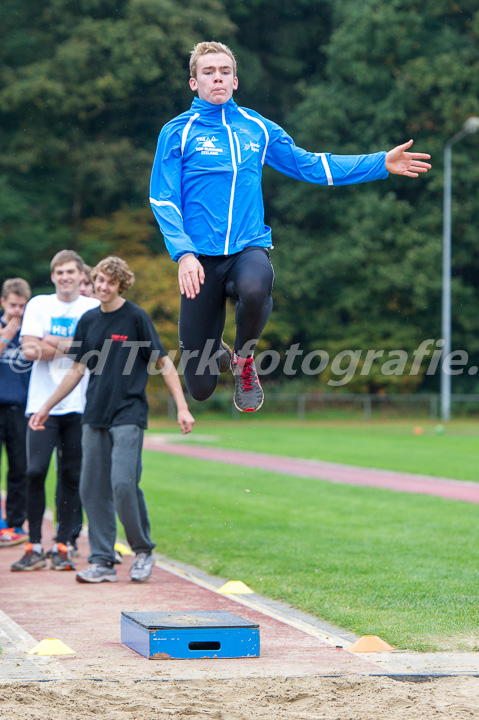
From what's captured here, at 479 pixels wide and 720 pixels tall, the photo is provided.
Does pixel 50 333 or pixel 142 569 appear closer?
pixel 142 569

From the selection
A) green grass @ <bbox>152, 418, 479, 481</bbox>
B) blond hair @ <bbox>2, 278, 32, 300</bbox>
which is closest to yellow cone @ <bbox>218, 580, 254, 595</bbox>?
blond hair @ <bbox>2, 278, 32, 300</bbox>

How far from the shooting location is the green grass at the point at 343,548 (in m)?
7.00

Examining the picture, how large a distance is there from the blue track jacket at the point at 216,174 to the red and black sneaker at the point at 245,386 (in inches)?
32.1

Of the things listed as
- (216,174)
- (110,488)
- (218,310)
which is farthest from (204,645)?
(110,488)

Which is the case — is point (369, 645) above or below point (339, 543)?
above

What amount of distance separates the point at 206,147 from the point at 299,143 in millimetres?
42110

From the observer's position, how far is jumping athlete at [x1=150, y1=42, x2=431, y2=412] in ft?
20.2

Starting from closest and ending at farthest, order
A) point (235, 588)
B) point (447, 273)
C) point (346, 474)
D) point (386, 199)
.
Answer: point (235, 588)
point (346, 474)
point (447, 273)
point (386, 199)

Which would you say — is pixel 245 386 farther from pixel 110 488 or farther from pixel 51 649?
pixel 110 488

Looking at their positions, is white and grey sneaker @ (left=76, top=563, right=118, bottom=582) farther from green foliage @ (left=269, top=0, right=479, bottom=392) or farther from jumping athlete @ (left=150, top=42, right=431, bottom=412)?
green foliage @ (left=269, top=0, right=479, bottom=392)

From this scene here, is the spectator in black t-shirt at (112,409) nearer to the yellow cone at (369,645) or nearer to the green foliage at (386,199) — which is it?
the yellow cone at (369,645)

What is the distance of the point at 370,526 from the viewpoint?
11.8m

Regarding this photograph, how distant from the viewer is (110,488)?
8805mm

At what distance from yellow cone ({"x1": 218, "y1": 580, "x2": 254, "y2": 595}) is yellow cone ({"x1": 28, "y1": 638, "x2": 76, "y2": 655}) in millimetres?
2211
